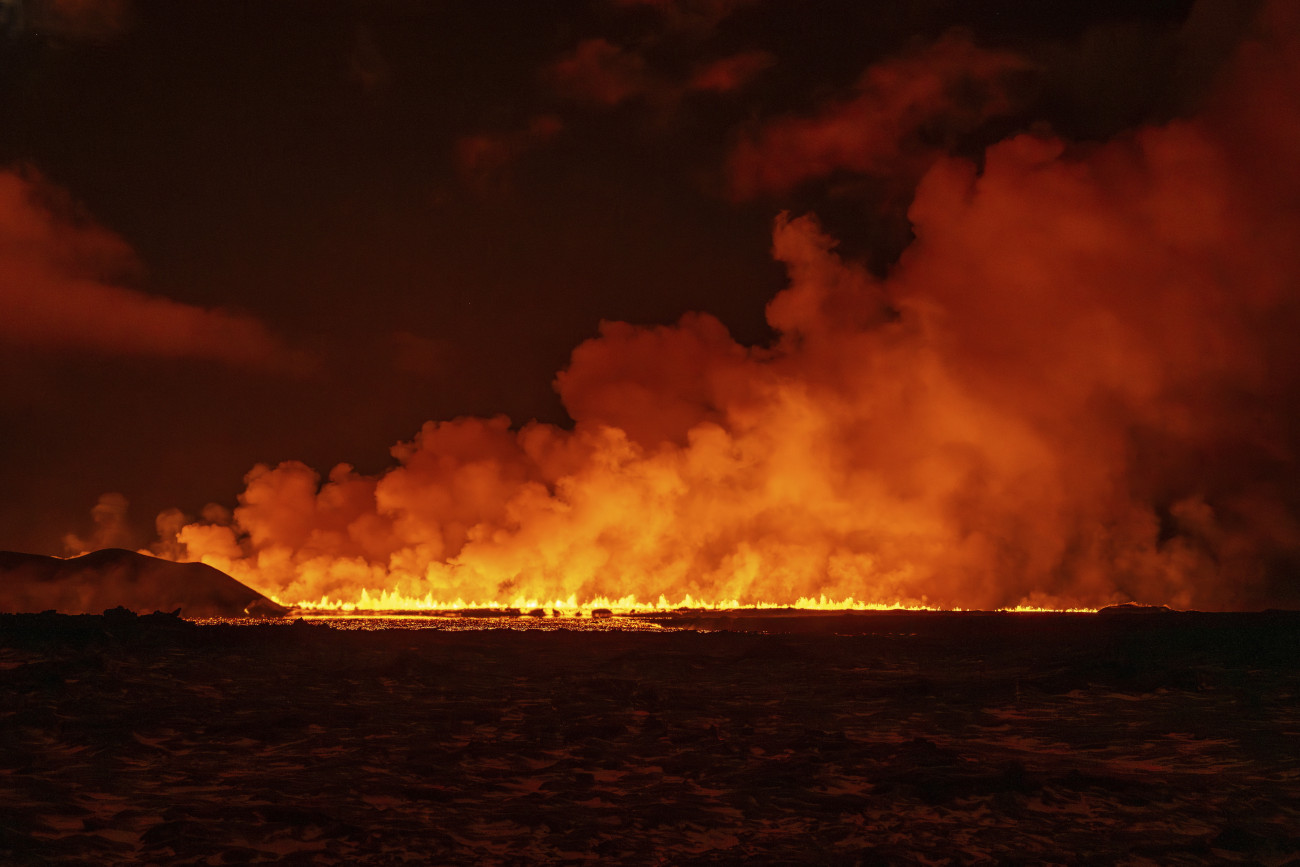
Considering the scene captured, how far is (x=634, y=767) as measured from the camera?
2475cm

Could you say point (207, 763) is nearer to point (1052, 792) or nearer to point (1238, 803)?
point (1052, 792)

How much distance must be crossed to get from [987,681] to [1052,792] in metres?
31.5

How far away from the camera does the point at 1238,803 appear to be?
20312mm

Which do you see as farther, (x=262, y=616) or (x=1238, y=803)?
(x=262, y=616)

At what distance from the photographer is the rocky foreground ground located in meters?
17.0

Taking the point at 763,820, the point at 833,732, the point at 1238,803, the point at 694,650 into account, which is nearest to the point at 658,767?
the point at 763,820

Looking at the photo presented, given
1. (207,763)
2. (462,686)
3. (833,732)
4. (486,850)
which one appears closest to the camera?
(486,850)

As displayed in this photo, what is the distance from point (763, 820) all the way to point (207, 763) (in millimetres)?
14456

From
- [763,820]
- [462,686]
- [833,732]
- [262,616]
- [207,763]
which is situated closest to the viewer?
[763,820]

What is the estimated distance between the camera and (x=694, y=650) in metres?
78.7

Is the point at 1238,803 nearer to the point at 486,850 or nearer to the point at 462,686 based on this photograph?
the point at 486,850

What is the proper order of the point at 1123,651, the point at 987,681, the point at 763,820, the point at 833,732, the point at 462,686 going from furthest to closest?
1. the point at 1123,651
2. the point at 987,681
3. the point at 462,686
4. the point at 833,732
5. the point at 763,820

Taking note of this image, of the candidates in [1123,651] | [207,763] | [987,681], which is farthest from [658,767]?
[1123,651]

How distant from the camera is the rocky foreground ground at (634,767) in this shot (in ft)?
55.9
